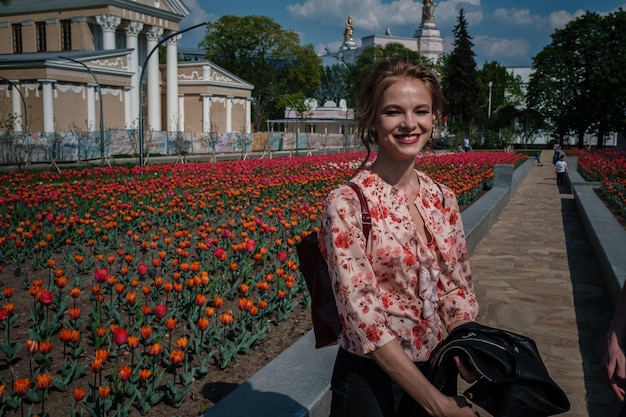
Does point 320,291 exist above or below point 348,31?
below

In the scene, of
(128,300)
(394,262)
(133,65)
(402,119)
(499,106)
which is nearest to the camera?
(394,262)

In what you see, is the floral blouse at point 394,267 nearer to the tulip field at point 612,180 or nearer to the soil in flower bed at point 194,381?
the soil in flower bed at point 194,381

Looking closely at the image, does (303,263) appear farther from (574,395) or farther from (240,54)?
(240,54)

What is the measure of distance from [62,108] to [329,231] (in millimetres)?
39671

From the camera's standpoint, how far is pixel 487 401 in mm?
1688

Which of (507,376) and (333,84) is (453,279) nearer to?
(507,376)

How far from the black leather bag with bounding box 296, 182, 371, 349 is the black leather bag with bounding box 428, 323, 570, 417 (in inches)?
15.1

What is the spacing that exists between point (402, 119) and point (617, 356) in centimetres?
112

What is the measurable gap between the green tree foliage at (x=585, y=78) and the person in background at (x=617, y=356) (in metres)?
60.7

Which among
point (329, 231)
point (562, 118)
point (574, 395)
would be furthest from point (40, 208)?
point (562, 118)

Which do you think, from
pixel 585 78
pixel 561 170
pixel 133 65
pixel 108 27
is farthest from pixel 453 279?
pixel 585 78

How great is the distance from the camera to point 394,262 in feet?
6.25

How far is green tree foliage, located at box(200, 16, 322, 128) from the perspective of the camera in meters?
66.2

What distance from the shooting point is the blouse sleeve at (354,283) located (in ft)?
5.87
